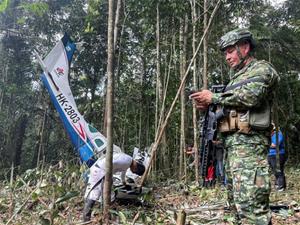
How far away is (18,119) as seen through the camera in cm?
1420

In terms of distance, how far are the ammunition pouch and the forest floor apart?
81cm

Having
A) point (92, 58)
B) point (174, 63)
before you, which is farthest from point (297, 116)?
point (92, 58)

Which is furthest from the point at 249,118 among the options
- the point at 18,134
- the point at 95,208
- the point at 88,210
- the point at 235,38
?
the point at 18,134

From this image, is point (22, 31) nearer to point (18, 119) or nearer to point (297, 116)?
point (18, 119)

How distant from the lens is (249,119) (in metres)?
2.47

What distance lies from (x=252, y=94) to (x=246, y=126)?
0.22 m

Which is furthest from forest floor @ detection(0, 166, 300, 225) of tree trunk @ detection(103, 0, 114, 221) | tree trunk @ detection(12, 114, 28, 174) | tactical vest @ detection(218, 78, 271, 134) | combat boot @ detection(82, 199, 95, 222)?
tree trunk @ detection(12, 114, 28, 174)

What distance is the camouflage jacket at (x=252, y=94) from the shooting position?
7.93 feet

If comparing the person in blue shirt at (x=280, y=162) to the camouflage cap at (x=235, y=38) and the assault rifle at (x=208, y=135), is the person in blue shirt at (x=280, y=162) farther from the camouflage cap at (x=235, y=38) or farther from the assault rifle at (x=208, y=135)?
the camouflage cap at (x=235, y=38)

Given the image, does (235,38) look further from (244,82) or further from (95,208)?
(95,208)

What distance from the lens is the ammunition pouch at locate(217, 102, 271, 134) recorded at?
2.46 meters

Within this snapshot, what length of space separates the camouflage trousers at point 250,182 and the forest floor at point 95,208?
58 centimetres

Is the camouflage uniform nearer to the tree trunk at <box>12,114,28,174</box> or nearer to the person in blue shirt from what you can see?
the person in blue shirt

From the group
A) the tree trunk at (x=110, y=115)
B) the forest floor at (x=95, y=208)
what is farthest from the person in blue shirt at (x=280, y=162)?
the tree trunk at (x=110, y=115)
